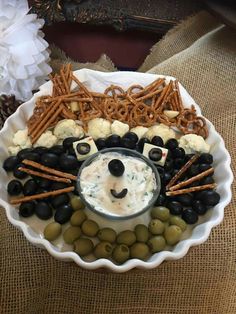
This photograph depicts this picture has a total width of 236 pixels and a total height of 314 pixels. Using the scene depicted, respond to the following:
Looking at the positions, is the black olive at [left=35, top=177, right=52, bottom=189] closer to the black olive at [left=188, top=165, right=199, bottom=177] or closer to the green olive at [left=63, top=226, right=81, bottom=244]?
the green olive at [left=63, top=226, right=81, bottom=244]

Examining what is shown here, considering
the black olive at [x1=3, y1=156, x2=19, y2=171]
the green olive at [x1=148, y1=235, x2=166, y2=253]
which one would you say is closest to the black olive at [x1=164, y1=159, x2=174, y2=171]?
the green olive at [x1=148, y1=235, x2=166, y2=253]

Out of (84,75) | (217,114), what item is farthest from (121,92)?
(217,114)

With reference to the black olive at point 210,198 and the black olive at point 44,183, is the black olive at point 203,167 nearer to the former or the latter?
the black olive at point 210,198

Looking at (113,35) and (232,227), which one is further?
(113,35)

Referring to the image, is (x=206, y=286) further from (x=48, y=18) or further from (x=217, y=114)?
(x=48, y=18)

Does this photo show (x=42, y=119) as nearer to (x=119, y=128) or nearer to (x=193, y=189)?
(x=119, y=128)

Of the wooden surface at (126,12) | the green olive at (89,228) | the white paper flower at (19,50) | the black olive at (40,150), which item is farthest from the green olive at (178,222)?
the wooden surface at (126,12)
